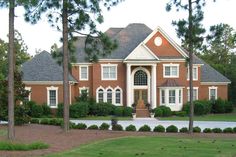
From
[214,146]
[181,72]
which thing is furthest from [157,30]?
[214,146]

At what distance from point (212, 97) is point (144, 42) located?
10257 mm

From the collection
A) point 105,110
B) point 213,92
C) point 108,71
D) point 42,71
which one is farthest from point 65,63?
point 213,92

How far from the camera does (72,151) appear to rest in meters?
16.2

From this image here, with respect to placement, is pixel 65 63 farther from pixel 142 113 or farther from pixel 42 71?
pixel 142 113

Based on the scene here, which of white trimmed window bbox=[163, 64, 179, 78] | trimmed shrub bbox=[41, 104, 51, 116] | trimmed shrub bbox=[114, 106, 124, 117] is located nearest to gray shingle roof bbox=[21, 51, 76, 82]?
trimmed shrub bbox=[41, 104, 51, 116]

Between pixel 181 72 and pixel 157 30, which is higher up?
pixel 157 30

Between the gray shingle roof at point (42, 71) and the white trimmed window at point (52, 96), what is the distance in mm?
998

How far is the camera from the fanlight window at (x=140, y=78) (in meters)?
47.9

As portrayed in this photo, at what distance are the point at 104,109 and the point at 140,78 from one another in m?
6.15

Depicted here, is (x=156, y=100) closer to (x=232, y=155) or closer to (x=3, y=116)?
(x=3, y=116)

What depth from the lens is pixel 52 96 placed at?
44.8 meters

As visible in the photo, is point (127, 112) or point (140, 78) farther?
point (140, 78)

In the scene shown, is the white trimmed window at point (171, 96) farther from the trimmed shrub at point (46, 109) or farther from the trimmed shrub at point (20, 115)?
the trimmed shrub at point (20, 115)

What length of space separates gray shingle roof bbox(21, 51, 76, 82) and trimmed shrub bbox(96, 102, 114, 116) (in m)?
4.20
